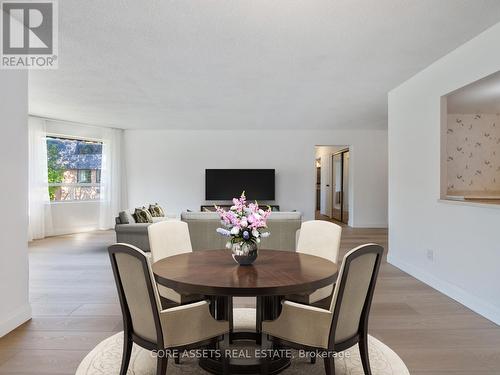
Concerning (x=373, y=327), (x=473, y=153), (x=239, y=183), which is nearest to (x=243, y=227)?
(x=373, y=327)

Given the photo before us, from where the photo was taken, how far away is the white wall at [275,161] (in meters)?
8.55

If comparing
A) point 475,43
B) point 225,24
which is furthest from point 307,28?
point 475,43

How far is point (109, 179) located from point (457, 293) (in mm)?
7570

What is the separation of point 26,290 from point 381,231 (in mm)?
7119

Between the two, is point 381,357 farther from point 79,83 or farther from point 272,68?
point 79,83

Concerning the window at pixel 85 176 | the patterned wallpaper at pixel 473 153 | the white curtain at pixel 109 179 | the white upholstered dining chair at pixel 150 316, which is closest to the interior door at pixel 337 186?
the patterned wallpaper at pixel 473 153

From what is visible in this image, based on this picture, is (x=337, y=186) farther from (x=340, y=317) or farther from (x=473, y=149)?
(x=340, y=317)

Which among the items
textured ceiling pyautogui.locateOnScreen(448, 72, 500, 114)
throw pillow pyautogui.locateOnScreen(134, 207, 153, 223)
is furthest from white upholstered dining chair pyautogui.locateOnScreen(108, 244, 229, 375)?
throw pillow pyautogui.locateOnScreen(134, 207, 153, 223)

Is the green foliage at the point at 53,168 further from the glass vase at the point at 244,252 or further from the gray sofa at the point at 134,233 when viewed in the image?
the glass vase at the point at 244,252

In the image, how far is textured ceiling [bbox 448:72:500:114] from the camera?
156 inches

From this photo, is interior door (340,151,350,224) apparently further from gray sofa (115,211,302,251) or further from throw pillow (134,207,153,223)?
throw pillow (134,207,153,223)

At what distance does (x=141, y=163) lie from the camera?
8664 mm

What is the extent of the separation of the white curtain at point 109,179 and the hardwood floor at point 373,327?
3.81 meters

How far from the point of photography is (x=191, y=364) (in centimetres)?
223
